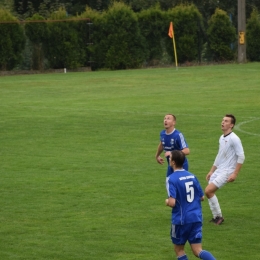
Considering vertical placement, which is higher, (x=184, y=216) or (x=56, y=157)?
(x=184, y=216)

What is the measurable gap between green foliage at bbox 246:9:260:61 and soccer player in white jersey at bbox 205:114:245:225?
4321cm

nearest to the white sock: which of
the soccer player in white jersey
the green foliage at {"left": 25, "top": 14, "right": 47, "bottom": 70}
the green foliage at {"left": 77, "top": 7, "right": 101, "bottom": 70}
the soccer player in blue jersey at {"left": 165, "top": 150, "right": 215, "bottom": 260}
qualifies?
the soccer player in white jersey

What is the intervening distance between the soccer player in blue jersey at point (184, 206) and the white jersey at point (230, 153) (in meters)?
2.81

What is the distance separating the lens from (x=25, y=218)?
12.9 m

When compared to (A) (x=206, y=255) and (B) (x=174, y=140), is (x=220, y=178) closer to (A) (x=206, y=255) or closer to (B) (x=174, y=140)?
(B) (x=174, y=140)

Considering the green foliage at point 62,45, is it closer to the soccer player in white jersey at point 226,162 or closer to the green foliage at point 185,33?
the green foliage at point 185,33

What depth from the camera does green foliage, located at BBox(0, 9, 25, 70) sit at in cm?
4950

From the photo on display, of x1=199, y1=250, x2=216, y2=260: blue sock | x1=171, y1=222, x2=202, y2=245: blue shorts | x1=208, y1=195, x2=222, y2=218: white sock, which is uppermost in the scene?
x1=171, y1=222, x2=202, y2=245: blue shorts

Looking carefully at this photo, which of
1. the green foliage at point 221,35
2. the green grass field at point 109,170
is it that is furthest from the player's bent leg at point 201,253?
the green foliage at point 221,35

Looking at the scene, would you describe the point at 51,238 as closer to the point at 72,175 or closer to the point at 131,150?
the point at 72,175

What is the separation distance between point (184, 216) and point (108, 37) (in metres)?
43.9

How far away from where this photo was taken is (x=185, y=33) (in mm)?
54375

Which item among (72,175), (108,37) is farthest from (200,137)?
(108,37)

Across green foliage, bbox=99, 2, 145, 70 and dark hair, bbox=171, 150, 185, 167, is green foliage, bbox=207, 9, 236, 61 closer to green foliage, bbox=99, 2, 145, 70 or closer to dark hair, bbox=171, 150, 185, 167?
green foliage, bbox=99, 2, 145, 70
